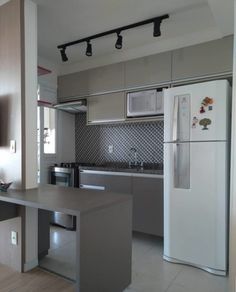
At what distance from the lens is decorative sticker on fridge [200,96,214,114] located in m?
2.24

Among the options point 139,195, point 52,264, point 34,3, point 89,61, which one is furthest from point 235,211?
point 89,61

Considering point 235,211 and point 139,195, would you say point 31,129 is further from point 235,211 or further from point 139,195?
point 235,211

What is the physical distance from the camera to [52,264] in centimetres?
239

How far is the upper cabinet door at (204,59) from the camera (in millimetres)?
2570

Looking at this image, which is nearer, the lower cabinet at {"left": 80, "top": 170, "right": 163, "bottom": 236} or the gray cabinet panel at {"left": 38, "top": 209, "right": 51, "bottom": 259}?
the gray cabinet panel at {"left": 38, "top": 209, "right": 51, "bottom": 259}

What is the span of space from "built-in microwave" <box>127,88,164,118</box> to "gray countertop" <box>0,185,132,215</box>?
1496mm

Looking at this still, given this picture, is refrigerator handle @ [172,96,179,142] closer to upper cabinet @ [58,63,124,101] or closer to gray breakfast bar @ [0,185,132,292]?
gray breakfast bar @ [0,185,132,292]

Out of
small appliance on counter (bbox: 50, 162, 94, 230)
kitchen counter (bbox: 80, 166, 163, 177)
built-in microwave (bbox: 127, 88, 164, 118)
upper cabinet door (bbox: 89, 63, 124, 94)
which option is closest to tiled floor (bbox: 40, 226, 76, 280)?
small appliance on counter (bbox: 50, 162, 94, 230)

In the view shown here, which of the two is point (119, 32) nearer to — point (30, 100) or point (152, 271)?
point (30, 100)

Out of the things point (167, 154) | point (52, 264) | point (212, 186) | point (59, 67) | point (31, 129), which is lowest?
point (52, 264)

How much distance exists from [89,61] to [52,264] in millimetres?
2966

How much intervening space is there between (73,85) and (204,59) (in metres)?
2.04

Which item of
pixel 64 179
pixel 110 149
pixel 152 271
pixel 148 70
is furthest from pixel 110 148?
pixel 152 271

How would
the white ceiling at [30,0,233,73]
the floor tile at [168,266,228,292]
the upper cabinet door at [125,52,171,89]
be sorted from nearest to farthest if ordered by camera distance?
the floor tile at [168,266,228,292] < the white ceiling at [30,0,233,73] < the upper cabinet door at [125,52,171,89]
